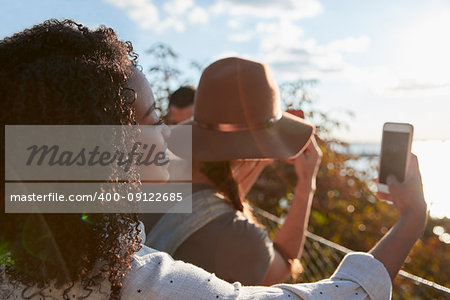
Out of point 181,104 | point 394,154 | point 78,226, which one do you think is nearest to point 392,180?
point 394,154

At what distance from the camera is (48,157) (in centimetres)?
102

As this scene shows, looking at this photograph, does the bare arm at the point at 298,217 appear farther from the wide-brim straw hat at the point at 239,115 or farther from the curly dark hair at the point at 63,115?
the curly dark hair at the point at 63,115

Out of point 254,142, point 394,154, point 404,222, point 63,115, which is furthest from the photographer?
point 254,142

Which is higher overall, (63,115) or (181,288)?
(63,115)

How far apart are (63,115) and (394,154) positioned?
4.06ft

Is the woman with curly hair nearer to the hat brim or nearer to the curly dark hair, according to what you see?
the curly dark hair

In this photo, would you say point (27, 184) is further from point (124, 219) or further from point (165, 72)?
point (165, 72)

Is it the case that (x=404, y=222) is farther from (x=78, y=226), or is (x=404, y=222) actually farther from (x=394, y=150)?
(x=78, y=226)

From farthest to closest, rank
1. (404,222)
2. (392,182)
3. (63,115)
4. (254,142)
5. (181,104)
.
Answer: (181,104), (254,142), (392,182), (404,222), (63,115)

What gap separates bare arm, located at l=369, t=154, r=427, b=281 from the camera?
Answer: 4.46 feet

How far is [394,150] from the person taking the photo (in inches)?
67.3

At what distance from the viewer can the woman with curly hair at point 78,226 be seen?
0.99 m

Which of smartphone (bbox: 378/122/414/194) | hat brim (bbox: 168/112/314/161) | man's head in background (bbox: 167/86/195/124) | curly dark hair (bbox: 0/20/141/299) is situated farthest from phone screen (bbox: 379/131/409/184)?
man's head in background (bbox: 167/86/195/124)

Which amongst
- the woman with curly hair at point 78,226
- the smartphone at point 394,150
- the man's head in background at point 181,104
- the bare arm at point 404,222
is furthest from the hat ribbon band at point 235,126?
the man's head in background at point 181,104
